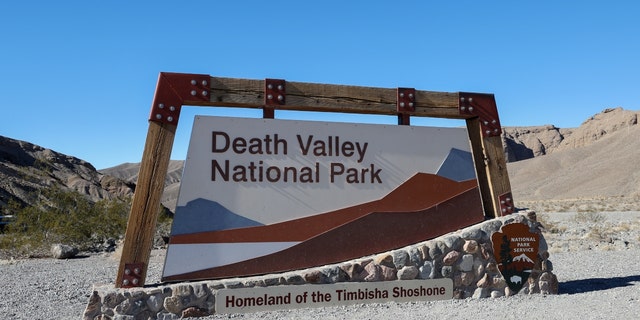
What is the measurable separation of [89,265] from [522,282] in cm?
1094

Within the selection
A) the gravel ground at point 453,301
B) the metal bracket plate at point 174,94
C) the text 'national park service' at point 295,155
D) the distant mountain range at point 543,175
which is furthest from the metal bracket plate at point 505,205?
the distant mountain range at point 543,175

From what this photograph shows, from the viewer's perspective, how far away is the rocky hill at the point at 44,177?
165 ft

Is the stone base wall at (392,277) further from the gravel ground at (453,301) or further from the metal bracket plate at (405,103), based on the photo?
the metal bracket plate at (405,103)

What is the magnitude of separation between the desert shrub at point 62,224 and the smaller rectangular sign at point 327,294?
13374mm

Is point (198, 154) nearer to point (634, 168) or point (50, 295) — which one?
point (50, 295)

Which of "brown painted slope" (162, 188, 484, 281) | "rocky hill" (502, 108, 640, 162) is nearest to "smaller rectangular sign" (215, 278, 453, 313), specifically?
"brown painted slope" (162, 188, 484, 281)

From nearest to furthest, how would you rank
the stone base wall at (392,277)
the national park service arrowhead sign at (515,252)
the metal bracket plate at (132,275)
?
the stone base wall at (392,277) → the metal bracket plate at (132,275) → the national park service arrowhead sign at (515,252)

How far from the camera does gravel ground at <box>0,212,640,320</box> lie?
7293 millimetres

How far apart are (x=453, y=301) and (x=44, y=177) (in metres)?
57.5

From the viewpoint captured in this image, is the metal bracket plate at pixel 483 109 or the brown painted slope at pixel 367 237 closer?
the brown painted slope at pixel 367 237

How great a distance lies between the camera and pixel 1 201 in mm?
45844

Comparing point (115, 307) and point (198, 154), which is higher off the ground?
point (198, 154)

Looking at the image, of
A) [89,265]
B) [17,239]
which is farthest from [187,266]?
[17,239]

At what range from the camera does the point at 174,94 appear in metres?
7.48
